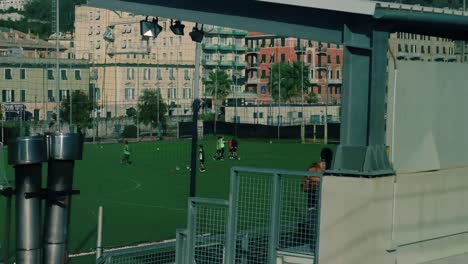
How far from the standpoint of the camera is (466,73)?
14016 mm

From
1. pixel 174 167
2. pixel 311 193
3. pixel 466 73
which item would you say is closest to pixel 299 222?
pixel 311 193

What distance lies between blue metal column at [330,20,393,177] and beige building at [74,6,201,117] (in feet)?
188

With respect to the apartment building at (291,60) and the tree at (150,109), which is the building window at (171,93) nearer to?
the tree at (150,109)

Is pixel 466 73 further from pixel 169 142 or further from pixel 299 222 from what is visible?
pixel 169 142

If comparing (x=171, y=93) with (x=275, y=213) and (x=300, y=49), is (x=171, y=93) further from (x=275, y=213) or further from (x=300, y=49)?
(x=275, y=213)

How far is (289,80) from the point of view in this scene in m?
94.3

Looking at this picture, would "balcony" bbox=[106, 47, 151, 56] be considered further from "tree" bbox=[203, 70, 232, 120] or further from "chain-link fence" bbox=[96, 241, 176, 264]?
"chain-link fence" bbox=[96, 241, 176, 264]

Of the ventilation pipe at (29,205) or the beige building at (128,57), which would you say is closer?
the ventilation pipe at (29,205)

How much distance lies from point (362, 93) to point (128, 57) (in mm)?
64207

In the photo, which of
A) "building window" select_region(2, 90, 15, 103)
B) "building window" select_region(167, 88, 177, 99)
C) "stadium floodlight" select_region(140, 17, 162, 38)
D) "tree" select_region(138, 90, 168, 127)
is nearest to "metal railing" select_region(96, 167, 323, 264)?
"stadium floodlight" select_region(140, 17, 162, 38)

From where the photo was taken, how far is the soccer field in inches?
1041

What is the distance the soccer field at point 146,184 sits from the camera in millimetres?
26453

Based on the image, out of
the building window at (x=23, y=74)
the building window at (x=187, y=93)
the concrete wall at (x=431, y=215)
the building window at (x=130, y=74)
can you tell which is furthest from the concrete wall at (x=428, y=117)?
the building window at (x=187, y=93)

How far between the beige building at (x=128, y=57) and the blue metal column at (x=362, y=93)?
57299 millimetres
